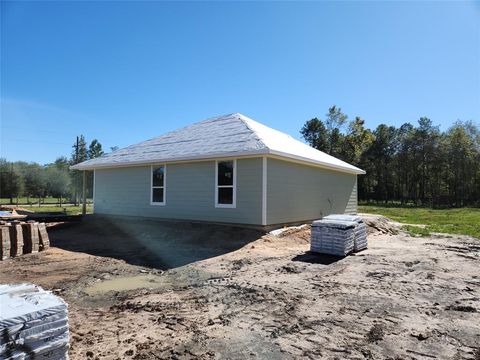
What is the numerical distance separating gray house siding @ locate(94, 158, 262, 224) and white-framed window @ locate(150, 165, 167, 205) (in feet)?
0.57

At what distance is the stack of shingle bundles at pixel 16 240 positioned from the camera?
915cm

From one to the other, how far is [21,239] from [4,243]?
0.51m

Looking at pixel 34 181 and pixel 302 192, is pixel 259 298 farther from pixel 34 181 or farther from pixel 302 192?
pixel 34 181

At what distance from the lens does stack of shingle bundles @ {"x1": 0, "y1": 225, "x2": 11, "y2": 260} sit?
8820 mm

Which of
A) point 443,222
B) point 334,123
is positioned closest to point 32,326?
point 443,222

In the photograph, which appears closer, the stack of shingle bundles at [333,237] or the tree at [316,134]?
the stack of shingle bundles at [333,237]

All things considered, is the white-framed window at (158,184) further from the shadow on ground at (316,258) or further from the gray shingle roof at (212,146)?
the shadow on ground at (316,258)

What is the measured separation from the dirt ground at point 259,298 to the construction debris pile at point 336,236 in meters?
0.27

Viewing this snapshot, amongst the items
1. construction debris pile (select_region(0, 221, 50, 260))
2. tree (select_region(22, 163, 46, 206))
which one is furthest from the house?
tree (select_region(22, 163, 46, 206))

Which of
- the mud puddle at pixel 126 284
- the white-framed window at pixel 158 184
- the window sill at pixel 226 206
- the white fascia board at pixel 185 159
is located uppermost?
the white fascia board at pixel 185 159

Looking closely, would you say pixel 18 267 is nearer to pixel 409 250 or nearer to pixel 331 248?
pixel 331 248

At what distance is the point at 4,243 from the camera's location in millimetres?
8930

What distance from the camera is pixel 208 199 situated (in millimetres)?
12586

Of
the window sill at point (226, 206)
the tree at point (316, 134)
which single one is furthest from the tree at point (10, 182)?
the window sill at point (226, 206)
